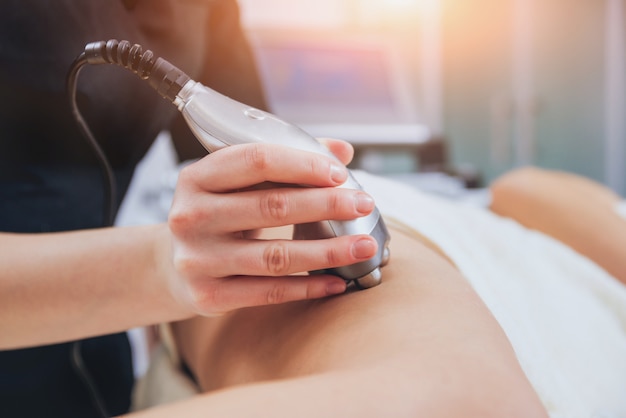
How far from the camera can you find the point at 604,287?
0.53 metres

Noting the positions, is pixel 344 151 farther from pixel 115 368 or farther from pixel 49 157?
pixel 115 368

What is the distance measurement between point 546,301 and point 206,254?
335 millimetres

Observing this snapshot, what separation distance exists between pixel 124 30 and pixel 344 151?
0.19 m

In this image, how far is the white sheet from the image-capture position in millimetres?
342

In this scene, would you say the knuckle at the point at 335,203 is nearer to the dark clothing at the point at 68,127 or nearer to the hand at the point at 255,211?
the hand at the point at 255,211

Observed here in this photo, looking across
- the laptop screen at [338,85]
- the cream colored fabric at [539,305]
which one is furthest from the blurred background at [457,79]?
the cream colored fabric at [539,305]

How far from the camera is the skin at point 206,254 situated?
0.26m

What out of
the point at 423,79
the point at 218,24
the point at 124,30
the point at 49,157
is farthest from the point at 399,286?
the point at 423,79

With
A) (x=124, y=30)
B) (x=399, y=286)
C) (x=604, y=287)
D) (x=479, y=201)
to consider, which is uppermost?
(x=124, y=30)

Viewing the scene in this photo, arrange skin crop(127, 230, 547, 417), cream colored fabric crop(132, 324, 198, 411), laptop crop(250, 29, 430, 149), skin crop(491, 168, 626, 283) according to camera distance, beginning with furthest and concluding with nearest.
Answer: laptop crop(250, 29, 430, 149)
skin crop(491, 168, 626, 283)
cream colored fabric crop(132, 324, 198, 411)
skin crop(127, 230, 547, 417)

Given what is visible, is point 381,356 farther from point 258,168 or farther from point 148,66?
point 148,66

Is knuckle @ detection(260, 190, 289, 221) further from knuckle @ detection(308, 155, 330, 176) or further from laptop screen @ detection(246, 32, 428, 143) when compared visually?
laptop screen @ detection(246, 32, 428, 143)

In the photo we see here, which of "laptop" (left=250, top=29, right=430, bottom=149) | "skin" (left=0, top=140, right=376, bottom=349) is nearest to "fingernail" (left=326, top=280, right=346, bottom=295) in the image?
"skin" (left=0, top=140, right=376, bottom=349)

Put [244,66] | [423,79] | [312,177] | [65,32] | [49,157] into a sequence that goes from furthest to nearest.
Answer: [423,79], [244,66], [49,157], [65,32], [312,177]
